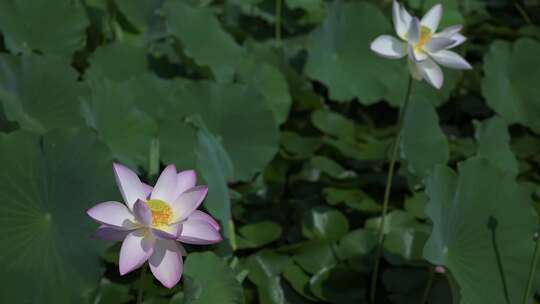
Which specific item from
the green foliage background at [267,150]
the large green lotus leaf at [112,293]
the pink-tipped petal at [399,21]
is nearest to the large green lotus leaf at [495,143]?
the green foliage background at [267,150]

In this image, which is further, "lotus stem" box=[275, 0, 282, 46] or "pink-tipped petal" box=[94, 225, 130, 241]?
"lotus stem" box=[275, 0, 282, 46]

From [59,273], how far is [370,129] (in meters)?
1.23

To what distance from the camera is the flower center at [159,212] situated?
91 cm

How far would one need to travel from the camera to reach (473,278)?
1.30 metres

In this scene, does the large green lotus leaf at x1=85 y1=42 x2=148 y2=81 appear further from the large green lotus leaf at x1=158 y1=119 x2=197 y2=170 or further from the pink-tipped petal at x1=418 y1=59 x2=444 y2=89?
the pink-tipped petal at x1=418 y1=59 x2=444 y2=89

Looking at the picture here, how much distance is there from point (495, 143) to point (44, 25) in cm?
115

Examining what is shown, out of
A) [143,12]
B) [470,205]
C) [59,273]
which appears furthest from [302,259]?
[143,12]

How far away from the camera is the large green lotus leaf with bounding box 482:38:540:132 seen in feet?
6.74

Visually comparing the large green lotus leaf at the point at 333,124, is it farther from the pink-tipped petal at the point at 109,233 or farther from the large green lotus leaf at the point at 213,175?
the pink-tipped petal at the point at 109,233

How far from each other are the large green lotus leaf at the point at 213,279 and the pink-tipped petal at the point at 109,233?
0.25m

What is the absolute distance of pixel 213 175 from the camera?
138 centimetres

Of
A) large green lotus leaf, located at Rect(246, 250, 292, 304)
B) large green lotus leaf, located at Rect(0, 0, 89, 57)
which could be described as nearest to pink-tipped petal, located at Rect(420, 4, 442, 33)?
large green lotus leaf, located at Rect(246, 250, 292, 304)

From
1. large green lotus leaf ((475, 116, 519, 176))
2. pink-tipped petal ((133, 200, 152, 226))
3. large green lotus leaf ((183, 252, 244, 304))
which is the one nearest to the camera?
pink-tipped petal ((133, 200, 152, 226))

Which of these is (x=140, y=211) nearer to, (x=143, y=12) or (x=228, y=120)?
(x=228, y=120)
